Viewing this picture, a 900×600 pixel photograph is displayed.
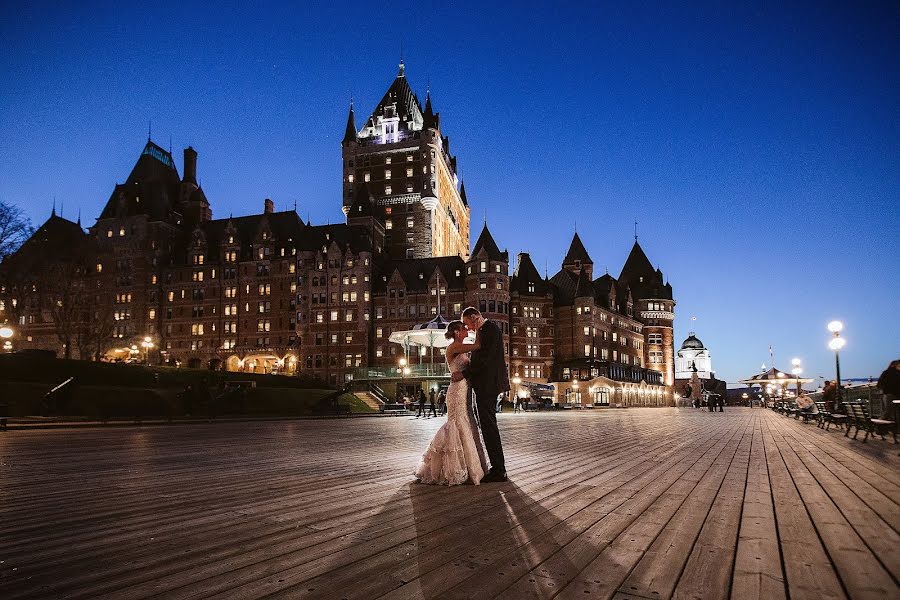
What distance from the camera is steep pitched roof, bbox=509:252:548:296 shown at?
83.1m

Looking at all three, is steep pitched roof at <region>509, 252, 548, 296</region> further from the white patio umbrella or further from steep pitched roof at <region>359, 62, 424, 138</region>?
the white patio umbrella

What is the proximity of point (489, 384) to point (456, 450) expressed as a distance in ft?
3.09

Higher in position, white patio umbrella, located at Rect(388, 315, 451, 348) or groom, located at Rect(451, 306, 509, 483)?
white patio umbrella, located at Rect(388, 315, 451, 348)

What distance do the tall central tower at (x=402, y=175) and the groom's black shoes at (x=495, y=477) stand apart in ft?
278

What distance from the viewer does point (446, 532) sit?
4539 mm

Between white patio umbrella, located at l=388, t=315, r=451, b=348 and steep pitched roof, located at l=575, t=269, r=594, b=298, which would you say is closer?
white patio umbrella, located at l=388, t=315, r=451, b=348

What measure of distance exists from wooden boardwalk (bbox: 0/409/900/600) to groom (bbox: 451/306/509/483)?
1.84 ft

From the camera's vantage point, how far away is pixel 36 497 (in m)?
6.05

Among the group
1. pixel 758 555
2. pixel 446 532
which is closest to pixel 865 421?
pixel 758 555

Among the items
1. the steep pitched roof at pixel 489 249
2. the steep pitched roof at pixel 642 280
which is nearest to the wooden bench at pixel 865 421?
the steep pitched roof at pixel 489 249

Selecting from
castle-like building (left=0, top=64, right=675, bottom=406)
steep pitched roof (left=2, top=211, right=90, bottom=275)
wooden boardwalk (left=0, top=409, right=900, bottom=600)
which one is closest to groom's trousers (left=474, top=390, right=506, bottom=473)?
wooden boardwalk (left=0, top=409, right=900, bottom=600)

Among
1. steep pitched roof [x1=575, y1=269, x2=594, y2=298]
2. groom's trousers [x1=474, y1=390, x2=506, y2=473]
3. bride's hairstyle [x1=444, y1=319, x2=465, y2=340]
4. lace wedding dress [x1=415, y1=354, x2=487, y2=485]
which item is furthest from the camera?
steep pitched roof [x1=575, y1=269, x2=594, y2=298]

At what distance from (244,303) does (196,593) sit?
85691 millimetres

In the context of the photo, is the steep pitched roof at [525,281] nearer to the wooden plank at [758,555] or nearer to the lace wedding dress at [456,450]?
the lace wedding dress at [456,450]
